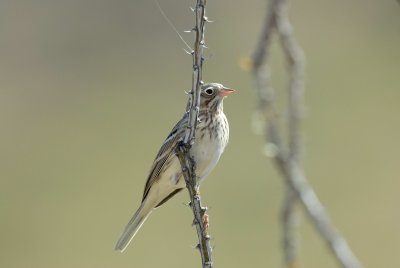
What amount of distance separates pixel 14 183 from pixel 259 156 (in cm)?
464

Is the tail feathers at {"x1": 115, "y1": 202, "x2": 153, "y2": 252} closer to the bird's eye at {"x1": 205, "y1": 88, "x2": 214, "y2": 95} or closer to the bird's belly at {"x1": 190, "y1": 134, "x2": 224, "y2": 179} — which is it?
the bird's belly at {"x1": 190, "y1": 134, "x2": 224, "y2": 179}

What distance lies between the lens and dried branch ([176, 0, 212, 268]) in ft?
12.1

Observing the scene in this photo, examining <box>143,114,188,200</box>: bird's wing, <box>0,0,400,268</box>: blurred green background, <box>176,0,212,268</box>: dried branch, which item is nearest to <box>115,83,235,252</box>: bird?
<box>143,114,188,200</box>: bird's wing

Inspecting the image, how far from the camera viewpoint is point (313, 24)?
26.9m

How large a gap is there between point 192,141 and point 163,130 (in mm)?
17405

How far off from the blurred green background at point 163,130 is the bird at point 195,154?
846cm

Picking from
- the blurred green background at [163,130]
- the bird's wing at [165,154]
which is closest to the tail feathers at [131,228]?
the bird's wing at [165,154]

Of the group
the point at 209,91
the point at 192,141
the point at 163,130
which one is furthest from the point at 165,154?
the point at 163,130

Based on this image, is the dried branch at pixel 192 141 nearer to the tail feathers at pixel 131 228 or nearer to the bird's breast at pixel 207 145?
the bird's breast at pixel 207 145

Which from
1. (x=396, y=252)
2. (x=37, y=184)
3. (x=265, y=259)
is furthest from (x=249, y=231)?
(x=37, y=184)

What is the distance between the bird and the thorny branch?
348 centimetres

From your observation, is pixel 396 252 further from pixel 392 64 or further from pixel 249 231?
pixel 392 64

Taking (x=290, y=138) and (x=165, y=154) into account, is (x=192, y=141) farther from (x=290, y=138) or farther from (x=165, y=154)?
(x=165, y=154)

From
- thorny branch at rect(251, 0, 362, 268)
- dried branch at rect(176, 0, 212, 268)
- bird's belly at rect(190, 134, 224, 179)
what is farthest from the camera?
bird's belly at rect(190, 134, 224, 179)
